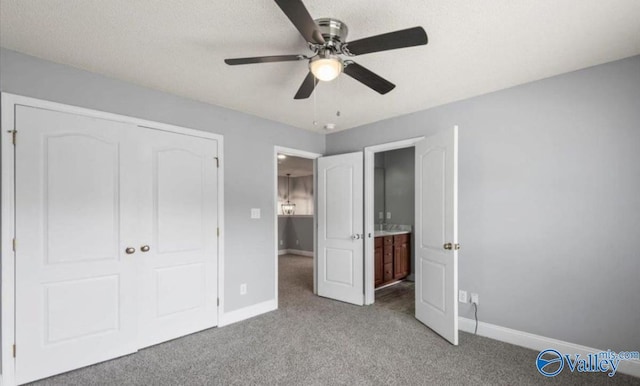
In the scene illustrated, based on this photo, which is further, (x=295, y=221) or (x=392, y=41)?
(x=295, y=221)

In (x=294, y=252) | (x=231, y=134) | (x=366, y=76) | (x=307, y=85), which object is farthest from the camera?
(x=294, y=252)

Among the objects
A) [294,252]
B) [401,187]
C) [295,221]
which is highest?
[401,187]

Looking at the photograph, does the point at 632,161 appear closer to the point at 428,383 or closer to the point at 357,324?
the point at 428,383

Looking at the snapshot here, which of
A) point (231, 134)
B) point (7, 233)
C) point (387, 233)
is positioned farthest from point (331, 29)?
point (387, 233)

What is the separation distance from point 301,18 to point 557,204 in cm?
264

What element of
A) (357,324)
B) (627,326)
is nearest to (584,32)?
(627,326)

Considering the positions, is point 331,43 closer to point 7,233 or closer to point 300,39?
point 300,39

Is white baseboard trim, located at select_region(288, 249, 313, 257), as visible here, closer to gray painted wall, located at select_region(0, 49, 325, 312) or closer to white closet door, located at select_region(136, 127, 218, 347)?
gray painted wall, located at select_region(0, 49, 325, 312)

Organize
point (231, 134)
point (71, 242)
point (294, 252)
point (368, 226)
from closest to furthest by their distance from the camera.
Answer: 1. point (71, 242)
2. point (231, 134)
3. point (368, 226)
4. point (294, 252)

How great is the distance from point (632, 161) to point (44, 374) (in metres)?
4.76

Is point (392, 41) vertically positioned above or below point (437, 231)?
above

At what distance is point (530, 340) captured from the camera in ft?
9.01

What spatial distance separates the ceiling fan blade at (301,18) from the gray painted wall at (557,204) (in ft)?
7.35

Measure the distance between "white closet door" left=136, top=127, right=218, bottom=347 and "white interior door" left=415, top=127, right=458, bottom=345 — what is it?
2270mm
